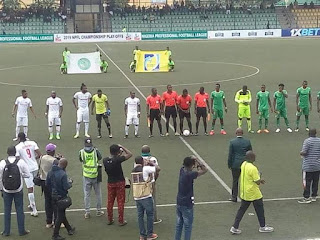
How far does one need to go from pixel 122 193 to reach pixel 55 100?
940 centimetres

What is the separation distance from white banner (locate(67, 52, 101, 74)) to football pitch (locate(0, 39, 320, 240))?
3.65 ft

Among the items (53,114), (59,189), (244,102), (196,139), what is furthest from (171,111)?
(59,189)

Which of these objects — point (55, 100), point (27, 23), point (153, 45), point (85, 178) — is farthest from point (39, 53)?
point (85, 178)

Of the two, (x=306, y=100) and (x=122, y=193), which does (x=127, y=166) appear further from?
(x=306, y=100)

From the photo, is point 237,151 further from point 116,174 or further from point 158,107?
point 158,107

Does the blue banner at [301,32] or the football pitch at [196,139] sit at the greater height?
the blue banner at [301,32]

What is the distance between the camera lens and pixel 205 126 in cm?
2064

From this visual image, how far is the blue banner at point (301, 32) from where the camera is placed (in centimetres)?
6806

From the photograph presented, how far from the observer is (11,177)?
11344 millimetres

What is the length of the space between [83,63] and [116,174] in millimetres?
26094

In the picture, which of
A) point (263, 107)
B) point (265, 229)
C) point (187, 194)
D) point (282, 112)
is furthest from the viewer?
point (282, 112)

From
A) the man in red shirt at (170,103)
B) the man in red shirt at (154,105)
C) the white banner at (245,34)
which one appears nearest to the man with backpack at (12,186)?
the man in red shirt at (154,105)

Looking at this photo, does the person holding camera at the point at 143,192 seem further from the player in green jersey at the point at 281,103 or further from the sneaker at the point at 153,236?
the player in green jersey at the point at 281,103

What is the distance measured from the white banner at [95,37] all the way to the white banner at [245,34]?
9359 millimetres
